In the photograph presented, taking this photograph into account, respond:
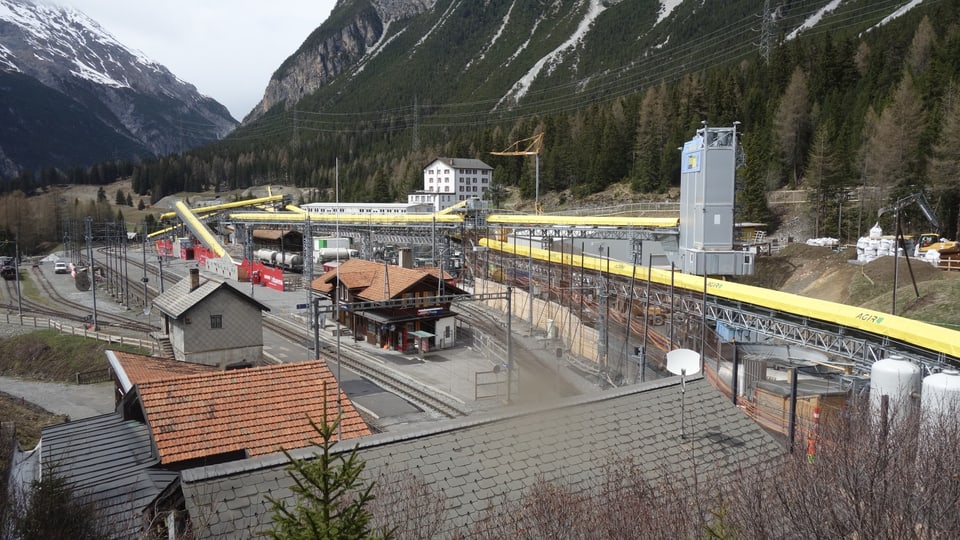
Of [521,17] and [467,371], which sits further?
[521,17]

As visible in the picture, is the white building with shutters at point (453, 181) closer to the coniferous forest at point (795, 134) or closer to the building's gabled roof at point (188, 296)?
the coniferous forest at point (795, 134)

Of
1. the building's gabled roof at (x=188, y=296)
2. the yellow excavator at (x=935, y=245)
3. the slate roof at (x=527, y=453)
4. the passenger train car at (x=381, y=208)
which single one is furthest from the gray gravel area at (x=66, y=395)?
the passenger train car at (x=381, y=208)

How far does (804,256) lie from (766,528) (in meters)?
40.9

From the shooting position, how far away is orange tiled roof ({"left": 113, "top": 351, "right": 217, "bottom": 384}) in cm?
1594

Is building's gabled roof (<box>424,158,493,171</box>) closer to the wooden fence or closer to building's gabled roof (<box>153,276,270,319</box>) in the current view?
the wooden fence

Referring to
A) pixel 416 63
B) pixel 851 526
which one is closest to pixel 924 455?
pixel 851 526

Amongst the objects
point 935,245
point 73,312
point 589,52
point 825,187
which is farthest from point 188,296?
point 589,52

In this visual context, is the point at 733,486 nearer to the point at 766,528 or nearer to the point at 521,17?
the point at 766,528

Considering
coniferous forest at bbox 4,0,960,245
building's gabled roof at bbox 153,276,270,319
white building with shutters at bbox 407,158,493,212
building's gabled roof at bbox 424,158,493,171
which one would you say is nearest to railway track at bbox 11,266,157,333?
building's gabled roof at bbox 153,276,270,319

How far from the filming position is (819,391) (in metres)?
18.1

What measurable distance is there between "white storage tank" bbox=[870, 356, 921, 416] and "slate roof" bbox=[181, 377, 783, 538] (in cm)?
678

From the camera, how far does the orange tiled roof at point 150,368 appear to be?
52.3ft

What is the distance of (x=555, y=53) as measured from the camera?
16862cm

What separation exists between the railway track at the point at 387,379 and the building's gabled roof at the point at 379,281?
269cm
